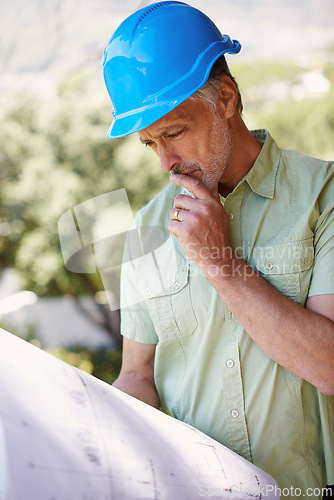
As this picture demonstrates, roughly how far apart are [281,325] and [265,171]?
1.64ft

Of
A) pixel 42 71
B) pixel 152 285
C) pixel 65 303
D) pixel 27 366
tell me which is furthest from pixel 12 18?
pixel 27 366

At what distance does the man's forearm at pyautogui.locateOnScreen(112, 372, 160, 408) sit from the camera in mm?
1498

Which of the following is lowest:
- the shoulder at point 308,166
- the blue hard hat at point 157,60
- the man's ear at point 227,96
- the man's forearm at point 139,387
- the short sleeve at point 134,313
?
the man's forearm at point 139,387

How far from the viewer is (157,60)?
49.1 inches

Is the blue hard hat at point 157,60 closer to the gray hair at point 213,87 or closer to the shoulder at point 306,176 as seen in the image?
the gray hair at point 213,87

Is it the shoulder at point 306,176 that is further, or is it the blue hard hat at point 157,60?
the shoulder at point 306,176

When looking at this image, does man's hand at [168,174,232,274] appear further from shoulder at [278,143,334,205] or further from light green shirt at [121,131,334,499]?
shoulder at [278,143,334,205]

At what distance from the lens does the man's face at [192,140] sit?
134cm

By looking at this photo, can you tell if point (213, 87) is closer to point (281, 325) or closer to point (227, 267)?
point (227, 267)

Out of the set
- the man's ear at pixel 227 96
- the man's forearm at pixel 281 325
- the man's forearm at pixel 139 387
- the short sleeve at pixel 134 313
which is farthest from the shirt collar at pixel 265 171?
the man's forearm at pixel 139 387

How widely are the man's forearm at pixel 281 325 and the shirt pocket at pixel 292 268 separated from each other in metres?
0.09

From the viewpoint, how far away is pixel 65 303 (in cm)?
615

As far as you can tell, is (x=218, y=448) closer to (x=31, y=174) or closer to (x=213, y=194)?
(x=213, y=194)

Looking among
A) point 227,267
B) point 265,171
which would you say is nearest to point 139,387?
point 227,267
